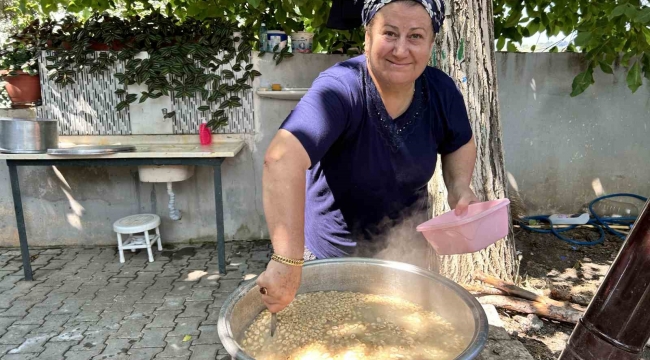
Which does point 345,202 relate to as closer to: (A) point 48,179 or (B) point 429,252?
(B) point 429,252

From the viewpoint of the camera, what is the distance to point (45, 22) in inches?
181

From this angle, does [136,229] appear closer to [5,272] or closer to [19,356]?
[5,272]

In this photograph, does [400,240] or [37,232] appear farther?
[37,232]

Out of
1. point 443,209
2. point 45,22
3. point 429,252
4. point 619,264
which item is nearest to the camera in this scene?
point 619,264

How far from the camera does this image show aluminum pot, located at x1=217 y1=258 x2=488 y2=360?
1.35 m

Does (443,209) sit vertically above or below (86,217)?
above

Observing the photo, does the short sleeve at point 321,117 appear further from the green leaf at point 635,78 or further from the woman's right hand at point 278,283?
the green leaf at point 635,78

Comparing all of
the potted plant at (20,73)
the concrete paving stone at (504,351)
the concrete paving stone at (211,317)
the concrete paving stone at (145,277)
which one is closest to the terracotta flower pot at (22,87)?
the potted plant at (20,73)

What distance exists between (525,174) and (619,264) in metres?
4.72

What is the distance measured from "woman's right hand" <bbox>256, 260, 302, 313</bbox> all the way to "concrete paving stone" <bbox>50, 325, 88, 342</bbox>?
2.79 meters

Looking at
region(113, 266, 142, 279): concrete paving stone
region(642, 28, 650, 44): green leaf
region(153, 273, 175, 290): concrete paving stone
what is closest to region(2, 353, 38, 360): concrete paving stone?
region(153, 273, 175, 290): concrete paving stone

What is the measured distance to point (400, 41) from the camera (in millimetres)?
1492

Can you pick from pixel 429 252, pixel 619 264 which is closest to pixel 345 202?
pixel 429 252

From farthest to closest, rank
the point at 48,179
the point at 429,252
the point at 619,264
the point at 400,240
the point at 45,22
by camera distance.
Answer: the point at 48,179, the point at 45,22, the point at 429,252, the point at 400,240, the point at 619,264
